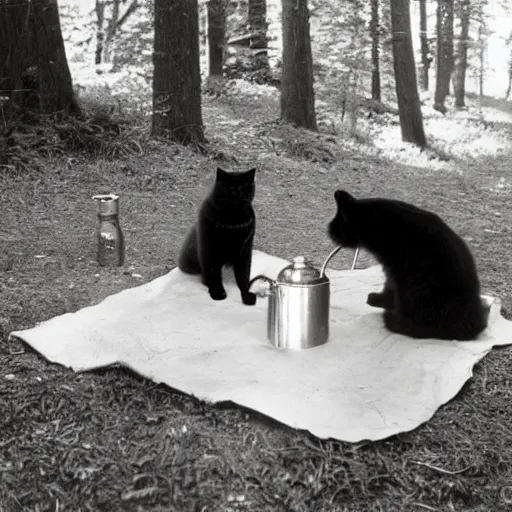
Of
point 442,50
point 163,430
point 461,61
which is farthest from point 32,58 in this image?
point 461,61

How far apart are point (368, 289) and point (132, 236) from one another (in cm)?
244

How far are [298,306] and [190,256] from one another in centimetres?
148

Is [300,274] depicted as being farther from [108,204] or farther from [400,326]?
[108,204]

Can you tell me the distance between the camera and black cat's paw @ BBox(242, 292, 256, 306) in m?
4.26

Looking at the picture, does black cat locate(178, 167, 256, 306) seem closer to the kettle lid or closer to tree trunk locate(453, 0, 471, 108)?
the kettle lid

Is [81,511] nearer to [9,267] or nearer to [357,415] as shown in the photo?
[357,415]

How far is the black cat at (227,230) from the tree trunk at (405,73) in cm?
974

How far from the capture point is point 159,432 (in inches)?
108

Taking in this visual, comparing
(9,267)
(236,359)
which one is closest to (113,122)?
(9,267)

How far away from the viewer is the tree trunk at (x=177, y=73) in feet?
27.7

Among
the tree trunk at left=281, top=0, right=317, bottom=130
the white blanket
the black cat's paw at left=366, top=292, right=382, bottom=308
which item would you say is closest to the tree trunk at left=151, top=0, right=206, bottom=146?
the tree trunk at left=281, top=0, right=317, bottom=130

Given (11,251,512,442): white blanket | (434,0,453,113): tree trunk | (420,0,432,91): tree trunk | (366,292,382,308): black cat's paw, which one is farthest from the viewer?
(420,0,432,91): tree trunk

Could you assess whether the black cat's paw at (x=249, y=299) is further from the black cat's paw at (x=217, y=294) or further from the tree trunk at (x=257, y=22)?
the tree trunk at (x=257, y=22)

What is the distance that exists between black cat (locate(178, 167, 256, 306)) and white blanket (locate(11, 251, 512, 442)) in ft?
0.57
